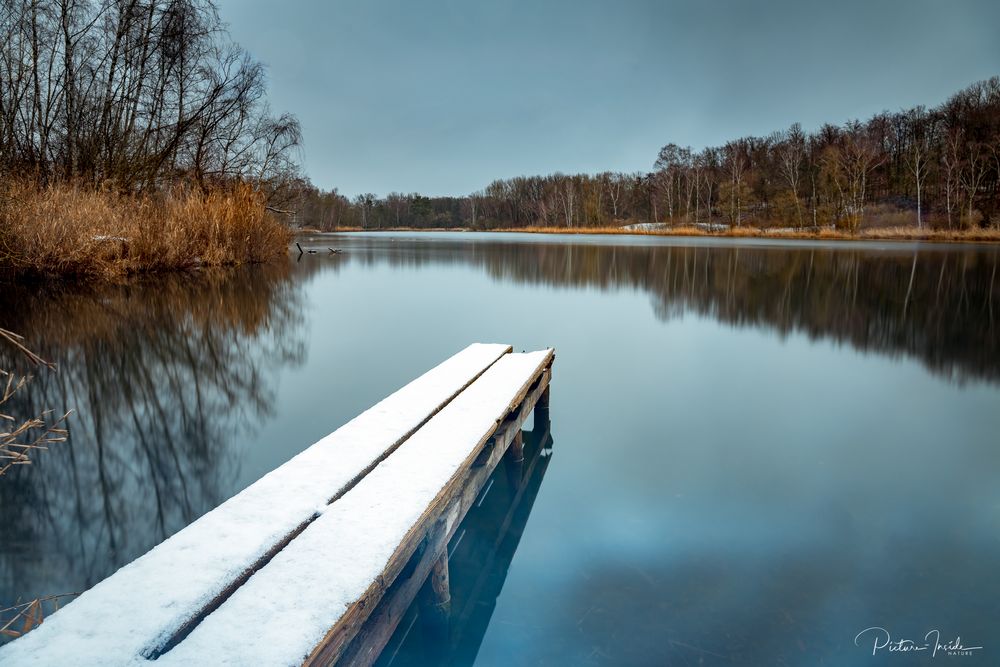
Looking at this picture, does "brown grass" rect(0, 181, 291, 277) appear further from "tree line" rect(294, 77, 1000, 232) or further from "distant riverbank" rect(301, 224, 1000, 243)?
"distant riverbank" rect(301, 224, 1000, 243)

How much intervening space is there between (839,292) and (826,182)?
32337 millimetres

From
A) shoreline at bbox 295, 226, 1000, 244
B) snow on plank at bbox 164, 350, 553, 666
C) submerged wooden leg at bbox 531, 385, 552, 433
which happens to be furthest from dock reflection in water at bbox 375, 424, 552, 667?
shoreline at bbox 295, 226, 1000, 244

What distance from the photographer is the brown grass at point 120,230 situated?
8.63 metres

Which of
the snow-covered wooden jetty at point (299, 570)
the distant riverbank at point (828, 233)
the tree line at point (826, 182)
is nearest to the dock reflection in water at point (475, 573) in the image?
the snow-covered wooden jetty at point (299, 570)

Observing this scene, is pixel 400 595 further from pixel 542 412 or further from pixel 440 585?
pixel 542 412

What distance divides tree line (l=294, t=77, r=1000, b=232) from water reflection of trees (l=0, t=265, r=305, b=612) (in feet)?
61.1

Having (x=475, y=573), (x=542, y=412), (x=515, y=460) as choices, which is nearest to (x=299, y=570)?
(x=475, y=573)

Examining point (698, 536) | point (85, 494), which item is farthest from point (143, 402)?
point (698, 536)

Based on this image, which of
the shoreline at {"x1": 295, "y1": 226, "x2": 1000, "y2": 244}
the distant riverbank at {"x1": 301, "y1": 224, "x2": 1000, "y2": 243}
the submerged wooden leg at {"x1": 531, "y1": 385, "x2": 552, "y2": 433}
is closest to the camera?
the submerged wooden leg at {"x1": 531, "y1": 385, "x2": 552, "y2": 433}

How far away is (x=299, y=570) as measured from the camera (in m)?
1.55

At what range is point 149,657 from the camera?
50.8 inches

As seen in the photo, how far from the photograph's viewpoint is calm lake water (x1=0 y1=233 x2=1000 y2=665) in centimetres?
208

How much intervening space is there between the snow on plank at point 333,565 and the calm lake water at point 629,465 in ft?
1.58

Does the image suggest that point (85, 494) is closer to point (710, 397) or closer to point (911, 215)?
point (710, 397)
